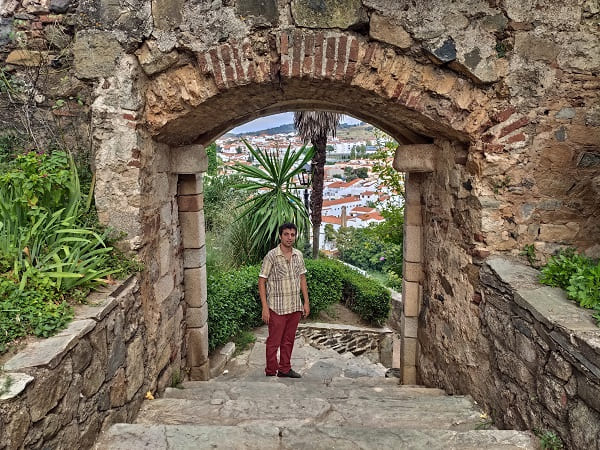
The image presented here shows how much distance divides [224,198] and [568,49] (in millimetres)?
11149

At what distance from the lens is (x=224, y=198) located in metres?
13.4

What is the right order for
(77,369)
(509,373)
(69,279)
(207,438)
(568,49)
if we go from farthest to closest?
→ 1. (568,49)
2. (509,373)
3. (69,279)
4. (207,438)
5. (77,369)

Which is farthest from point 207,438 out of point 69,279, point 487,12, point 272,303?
point 487,12

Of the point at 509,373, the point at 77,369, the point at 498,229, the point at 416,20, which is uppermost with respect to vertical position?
the point at 416,20

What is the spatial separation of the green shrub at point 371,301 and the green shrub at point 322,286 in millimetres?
307

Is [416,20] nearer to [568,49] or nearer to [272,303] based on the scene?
[568,49]

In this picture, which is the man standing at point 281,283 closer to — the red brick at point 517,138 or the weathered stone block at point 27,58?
the red brick at point 517,138

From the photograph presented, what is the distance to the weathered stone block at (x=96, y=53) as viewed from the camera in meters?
3.01

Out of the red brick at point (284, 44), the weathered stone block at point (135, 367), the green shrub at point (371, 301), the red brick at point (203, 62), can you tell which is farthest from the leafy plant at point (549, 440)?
the green shrub at point (371, 301)

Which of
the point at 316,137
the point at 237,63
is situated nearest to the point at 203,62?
the point at 237,63

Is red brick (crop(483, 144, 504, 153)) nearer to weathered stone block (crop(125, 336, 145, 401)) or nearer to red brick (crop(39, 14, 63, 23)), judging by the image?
weathered stone block (crop(125, 336, 145, 401))

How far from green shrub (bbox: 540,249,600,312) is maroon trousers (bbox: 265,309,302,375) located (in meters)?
2.30

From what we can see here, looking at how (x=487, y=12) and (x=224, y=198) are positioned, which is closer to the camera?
(x=487, y=12)

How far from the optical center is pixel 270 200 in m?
8.39
